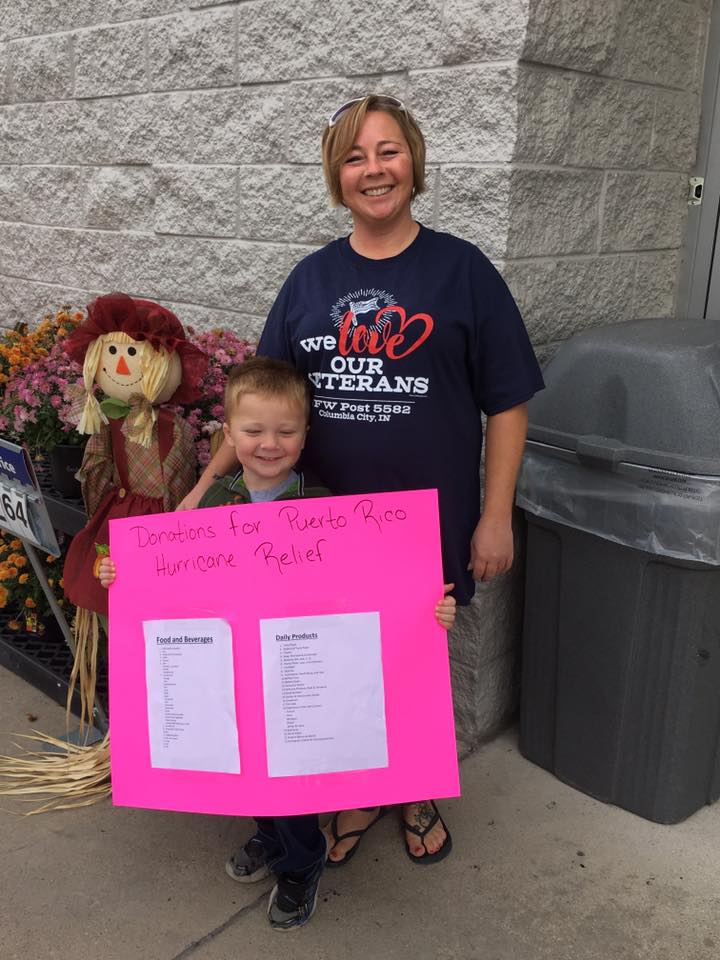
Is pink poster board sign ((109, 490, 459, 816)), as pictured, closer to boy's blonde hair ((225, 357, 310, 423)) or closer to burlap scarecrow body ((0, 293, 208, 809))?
boy's blonde hair ((225, 357, 310, 423))

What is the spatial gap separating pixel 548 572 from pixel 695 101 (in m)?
1.67

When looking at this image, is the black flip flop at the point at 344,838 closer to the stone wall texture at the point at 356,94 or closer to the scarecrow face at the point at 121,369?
the stone wall texture at the point at 356,94

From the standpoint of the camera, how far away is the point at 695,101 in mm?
2900

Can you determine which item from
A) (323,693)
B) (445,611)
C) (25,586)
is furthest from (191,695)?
(25,586)

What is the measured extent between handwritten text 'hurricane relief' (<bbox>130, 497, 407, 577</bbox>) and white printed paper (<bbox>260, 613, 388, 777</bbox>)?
0.14 metres

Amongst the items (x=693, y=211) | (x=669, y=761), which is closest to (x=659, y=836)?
(x=669, y=761)

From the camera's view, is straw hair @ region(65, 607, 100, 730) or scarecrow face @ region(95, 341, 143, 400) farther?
straw hair @ region(65, 607, 100, 730)

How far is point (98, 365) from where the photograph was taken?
7.77 feet

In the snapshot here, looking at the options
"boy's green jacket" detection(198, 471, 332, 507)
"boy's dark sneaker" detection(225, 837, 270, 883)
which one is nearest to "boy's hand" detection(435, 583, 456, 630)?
"boy's green jacket" detection(198, 471, 332, 507)

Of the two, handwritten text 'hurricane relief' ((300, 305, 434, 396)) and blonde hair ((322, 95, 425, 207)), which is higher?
blonde hair ((322, 95, 425, 207))

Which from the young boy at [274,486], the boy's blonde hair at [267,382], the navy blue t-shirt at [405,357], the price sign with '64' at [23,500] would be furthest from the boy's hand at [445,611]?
the price sign with '64' at [23,500]

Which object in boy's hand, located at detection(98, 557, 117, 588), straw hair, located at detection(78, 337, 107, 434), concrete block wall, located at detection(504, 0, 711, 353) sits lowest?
boy's hand, located at detection(98, 557, 117, 588)

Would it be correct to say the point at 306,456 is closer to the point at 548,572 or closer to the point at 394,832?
the point at 548,572

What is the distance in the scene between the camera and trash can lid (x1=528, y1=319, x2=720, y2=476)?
213 cm
